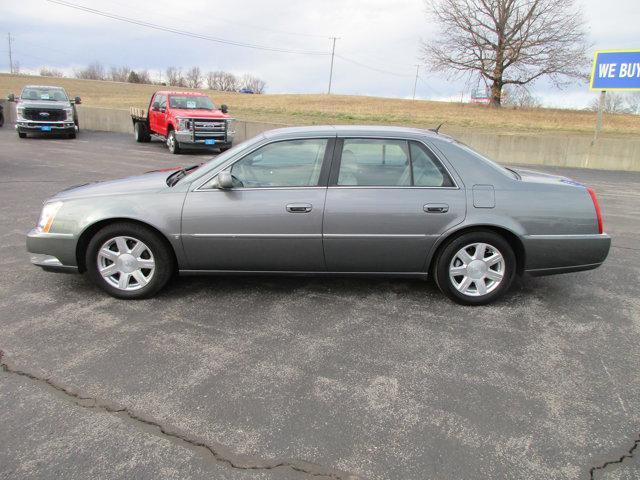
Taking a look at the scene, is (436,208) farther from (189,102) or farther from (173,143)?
(189,102)

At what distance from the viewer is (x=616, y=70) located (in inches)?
689

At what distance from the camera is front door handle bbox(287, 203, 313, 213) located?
4.13 m

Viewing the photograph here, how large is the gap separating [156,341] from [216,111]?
564 inches

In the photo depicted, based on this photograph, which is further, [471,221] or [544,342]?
[471,221]

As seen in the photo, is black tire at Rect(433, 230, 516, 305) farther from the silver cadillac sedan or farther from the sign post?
the sign post

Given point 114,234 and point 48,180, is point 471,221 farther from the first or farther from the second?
point 48,180

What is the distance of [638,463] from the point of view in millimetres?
2475

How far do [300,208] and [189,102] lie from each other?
562 inches

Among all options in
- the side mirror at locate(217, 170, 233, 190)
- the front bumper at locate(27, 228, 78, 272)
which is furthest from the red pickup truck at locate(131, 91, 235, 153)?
the side mirror at locate(217, 170, 233, 190)

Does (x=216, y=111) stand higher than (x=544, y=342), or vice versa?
(x=216, y=111)

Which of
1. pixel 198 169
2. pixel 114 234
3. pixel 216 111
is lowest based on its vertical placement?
pixel 114 234

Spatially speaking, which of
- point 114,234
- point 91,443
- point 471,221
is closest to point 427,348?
point 471,221

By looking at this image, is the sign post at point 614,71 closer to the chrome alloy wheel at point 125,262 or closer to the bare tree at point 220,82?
the chrome alloy wheel at point 125,262

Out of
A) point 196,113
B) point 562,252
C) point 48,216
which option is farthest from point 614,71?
point 48,216
